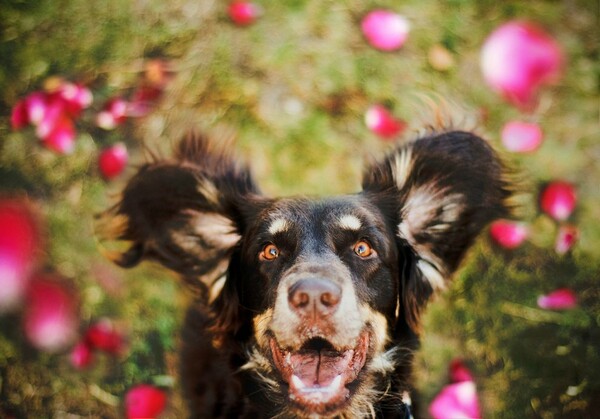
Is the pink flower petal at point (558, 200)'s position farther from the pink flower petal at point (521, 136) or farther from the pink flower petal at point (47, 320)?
the pink flower petal at point (47, 320)

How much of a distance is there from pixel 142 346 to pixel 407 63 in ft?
8.47

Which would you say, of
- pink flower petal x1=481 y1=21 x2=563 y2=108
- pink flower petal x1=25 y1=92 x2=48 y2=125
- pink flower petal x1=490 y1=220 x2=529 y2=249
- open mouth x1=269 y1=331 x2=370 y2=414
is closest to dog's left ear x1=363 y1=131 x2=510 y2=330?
open mouth x1=269 y1=331 x2=370 y2=414

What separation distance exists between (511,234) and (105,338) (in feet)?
9.09

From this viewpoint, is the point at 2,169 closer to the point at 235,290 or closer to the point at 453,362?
the point at 235,290

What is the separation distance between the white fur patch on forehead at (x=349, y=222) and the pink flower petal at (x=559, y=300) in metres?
1.64

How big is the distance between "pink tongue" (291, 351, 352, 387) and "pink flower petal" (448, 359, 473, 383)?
Result: 4.18 feet

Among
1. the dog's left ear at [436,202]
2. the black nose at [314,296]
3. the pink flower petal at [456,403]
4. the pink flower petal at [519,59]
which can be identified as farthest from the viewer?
the pink flower petal at [519,59]

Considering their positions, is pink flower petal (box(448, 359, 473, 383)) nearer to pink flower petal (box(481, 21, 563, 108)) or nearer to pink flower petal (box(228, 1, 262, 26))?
pink flower petal (box(481, 21, 563, 108))

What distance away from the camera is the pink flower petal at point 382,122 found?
4254 mm

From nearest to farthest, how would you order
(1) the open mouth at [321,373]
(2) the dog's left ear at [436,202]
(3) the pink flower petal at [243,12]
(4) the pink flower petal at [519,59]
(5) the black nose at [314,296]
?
(5) the black nose at [314,296], (1) the open mouth at [321,373], (2) the dog's left ear at [436,202], (4) the pink flower petal at [519,59], (3) the pink flower petal at [243,12]

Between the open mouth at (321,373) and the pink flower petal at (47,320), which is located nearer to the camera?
the open mouth at (321,373)

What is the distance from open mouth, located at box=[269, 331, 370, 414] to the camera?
3098 millimetres

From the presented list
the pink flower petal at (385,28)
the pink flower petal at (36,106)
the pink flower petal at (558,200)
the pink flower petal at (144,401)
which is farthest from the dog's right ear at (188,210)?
the pink flower petal at (558,200)

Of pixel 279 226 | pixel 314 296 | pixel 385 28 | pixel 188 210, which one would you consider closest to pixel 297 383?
pixel 314 296
